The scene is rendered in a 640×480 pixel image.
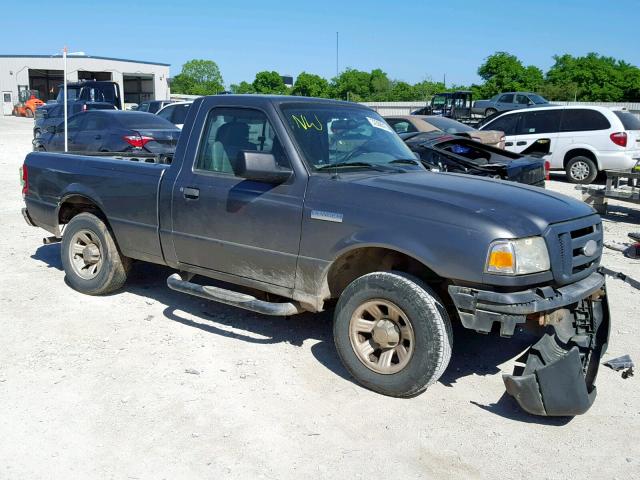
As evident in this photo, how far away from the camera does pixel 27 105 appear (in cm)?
4941

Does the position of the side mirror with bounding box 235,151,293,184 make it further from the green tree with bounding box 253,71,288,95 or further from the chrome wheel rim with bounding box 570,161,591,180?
the green tree with bounding box 253,71,288,95

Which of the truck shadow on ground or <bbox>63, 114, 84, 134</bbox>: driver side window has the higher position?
<bbox>63, 114, 84, 134</bbox>: driver side window

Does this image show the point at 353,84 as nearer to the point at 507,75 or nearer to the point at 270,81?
the point at 270,81

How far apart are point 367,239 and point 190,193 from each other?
5.54ft

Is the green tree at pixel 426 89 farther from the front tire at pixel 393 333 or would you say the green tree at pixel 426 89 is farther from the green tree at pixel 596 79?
the front tire at pixel 393 333

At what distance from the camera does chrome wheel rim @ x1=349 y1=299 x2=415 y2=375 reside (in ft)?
14.0

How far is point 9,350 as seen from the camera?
16.4 ft

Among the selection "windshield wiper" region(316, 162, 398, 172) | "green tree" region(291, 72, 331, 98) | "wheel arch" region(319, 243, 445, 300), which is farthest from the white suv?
"green tree" region(291, 72, 331, 98)

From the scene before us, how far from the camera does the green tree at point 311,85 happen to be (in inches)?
3142

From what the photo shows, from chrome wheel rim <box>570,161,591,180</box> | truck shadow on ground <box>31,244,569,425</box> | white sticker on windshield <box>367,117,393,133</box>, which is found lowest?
truck shadow on ground <box>31,244,569,425</box>

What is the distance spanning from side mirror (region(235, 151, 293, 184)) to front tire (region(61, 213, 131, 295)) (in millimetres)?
2080

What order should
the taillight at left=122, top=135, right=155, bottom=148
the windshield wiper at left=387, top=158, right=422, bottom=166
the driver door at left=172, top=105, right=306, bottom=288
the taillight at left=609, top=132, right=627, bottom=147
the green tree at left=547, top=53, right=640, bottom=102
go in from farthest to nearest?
1. the green tree at left=547, top=53, right=640, bottom=102
2. the taillight at left=609, top=132, right=627, bottom=147
3. the taillight at left=122, top=135, right=155, bottom=148
4. the windshield wiper at left=387, top=158, right=422, bottom=166
5. the driver door at left=172, top=105, right=306, bottom=288

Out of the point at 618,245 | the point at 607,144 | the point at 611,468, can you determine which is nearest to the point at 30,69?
the point at 607,144

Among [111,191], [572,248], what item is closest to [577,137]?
[572,248]
